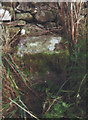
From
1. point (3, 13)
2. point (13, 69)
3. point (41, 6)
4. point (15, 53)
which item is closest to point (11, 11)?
point (3, 13)

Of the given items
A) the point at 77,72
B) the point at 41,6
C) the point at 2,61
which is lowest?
the point at 77,72

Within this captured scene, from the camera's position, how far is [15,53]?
192 cm

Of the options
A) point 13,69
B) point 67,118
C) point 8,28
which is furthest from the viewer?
point 8,28

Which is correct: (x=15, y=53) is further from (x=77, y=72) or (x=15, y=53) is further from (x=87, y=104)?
(x=87, y=104)

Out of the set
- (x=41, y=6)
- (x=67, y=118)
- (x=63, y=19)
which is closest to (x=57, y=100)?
(x=67, y=118)

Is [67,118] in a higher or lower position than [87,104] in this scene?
lower

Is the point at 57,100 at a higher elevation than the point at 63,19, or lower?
lower

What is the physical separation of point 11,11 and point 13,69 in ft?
3.03

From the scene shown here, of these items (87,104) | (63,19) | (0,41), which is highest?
(63,19)

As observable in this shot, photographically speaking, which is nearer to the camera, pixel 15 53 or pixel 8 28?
pixel 15 53

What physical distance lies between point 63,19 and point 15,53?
2.39 ft

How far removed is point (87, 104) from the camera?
1769mm

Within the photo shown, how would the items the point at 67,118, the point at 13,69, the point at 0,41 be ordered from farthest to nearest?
1. the point at 0,41
2. the point at 13,69
3. the point at 67,118

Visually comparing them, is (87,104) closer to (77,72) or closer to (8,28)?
(77,72)
